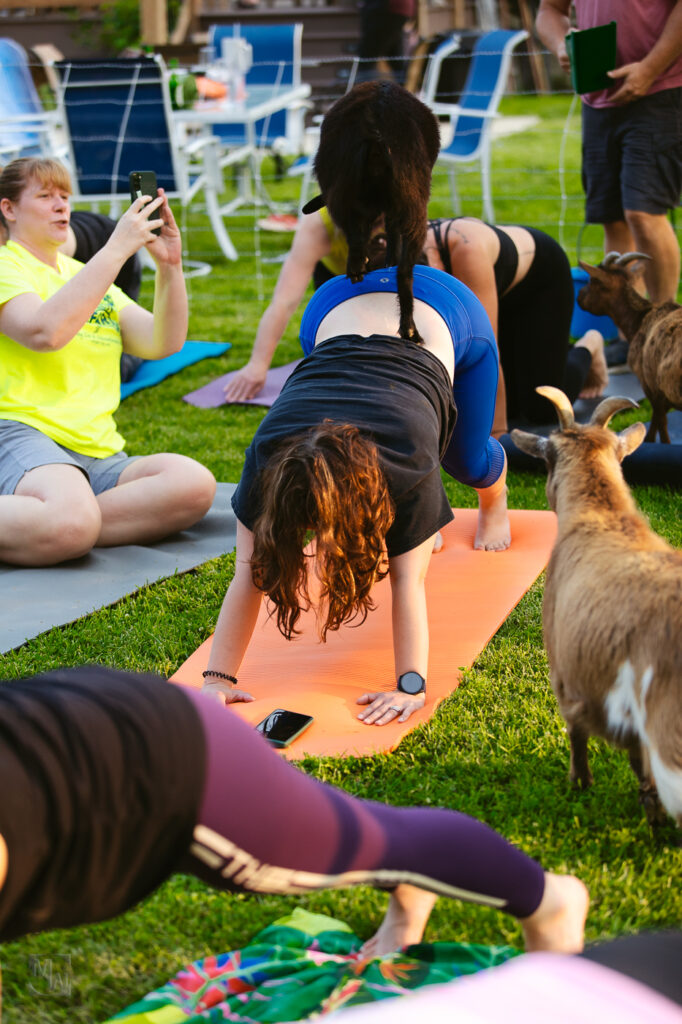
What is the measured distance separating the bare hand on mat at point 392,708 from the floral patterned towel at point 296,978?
76 centimetres

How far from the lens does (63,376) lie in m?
3.73

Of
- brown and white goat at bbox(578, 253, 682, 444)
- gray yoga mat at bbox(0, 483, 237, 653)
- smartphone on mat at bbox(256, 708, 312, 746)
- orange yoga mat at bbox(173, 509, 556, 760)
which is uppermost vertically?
brown and white goat at bbox(578, 253, 682, 444)

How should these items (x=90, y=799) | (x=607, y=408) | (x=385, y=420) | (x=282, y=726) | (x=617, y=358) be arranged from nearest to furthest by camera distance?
1. (x=90, y=799)
2. (x=607, y=408)
3. (x=385, y=420)
4. (x=282, y=726)
5. (x=617, y=358)

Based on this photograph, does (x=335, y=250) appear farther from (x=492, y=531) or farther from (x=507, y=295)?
(x=492, y=531)

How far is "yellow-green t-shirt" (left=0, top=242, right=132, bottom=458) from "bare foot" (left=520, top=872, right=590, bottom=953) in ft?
8.57

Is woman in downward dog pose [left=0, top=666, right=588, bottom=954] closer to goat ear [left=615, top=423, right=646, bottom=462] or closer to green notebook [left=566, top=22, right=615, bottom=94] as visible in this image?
goat ear [left=615, top=423, right=646, bottom=462]

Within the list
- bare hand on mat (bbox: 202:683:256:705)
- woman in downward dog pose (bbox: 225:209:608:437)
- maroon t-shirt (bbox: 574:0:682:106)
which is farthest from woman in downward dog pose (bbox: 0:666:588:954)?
maroon t-shirt (bbox: 574:0:682:106)

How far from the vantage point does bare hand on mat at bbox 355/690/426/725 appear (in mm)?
2558

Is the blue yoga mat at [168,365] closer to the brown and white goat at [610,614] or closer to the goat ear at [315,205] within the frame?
the goat ear at [315,205]

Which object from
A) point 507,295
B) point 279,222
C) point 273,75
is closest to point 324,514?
point 507,295

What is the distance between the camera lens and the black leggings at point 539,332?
4.34 m

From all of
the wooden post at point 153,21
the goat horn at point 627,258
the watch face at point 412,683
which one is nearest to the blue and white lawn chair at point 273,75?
the wooden post at point 153,21

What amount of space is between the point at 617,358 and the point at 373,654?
325 cm

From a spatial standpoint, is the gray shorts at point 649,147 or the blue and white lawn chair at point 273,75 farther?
the blue and white lawn chair at point 273,75
